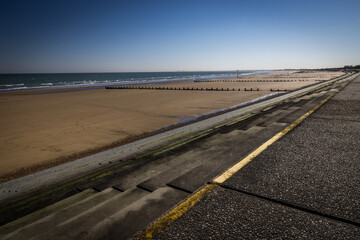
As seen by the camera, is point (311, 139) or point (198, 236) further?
point (311, 139)

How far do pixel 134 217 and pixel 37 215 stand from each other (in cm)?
113

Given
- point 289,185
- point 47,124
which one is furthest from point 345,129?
point 47,124

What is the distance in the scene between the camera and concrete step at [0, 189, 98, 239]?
2164 millimetres

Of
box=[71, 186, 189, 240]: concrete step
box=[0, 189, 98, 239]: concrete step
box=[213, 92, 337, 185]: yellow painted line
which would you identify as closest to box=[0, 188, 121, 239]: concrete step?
box=[0, 189, 98, 239]: concrete step

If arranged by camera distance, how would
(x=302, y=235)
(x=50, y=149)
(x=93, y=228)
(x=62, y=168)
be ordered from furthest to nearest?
(x=50, y=149)
(x=62, y=168)
(x=93, y=228)
(x=302, y=235)

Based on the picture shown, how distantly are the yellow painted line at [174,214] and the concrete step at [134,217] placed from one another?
8 centimetres

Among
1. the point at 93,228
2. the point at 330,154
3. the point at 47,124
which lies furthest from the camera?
the point at 47,124

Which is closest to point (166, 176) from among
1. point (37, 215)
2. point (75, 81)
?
point (37, 215)

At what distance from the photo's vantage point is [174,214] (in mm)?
2367

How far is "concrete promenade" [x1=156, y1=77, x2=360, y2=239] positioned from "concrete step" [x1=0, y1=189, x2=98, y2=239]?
4.36 feet

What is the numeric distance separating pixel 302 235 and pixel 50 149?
19.3 feet

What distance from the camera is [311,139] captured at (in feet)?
16.5

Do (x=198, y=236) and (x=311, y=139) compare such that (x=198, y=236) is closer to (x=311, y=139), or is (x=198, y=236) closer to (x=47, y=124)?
(x=311, y=139)

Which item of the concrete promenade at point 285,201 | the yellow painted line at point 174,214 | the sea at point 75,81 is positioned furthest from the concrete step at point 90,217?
the sea at point 75,81
